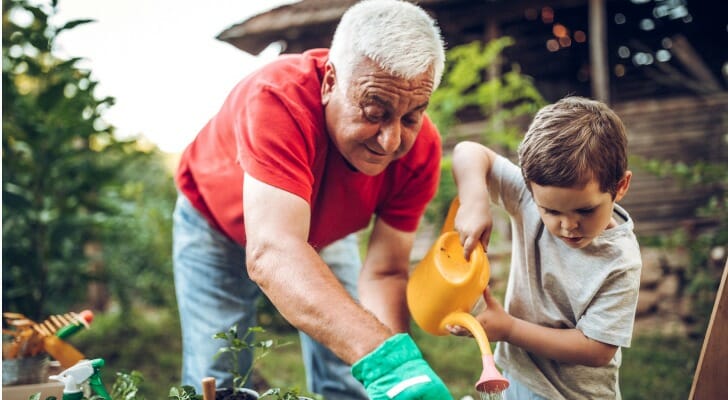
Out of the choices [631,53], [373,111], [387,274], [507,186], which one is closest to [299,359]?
[387,274]

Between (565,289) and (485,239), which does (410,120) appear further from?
(565,289)

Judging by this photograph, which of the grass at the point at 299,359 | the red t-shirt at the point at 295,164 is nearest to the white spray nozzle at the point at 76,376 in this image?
the red t-shirt at the point at 295,164

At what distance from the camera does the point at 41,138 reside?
255cm

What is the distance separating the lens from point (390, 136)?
1345 mm

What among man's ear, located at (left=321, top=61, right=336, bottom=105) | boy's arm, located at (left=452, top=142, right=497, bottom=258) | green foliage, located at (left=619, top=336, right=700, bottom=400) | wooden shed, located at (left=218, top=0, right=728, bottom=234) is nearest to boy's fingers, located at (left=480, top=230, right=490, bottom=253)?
boy's arm, located at (left=452, top=142, right=497, bottom=258)

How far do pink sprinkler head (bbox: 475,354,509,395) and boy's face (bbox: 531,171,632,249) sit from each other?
0.34 meters

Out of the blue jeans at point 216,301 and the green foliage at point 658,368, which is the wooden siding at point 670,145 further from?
the blue jeans at point 216,301

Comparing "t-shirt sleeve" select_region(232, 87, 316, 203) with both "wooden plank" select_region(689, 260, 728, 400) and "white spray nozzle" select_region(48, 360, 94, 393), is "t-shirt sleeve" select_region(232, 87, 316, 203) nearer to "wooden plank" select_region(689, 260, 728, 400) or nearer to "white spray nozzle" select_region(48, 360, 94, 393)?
"white spray nozzle" select_region(48, 360, 94, 393)

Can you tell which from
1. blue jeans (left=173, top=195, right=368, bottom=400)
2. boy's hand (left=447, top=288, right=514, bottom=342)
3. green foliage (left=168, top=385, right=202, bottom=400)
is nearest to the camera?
green foliage (left=168, top=385, right=202, bottom=400)

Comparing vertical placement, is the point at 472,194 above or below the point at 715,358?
above

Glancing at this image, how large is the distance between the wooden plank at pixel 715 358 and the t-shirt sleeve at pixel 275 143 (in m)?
0.79

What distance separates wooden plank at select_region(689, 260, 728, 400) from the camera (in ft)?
3.56

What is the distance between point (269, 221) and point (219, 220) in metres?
0.62

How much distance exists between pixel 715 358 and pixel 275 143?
934 millimetres
